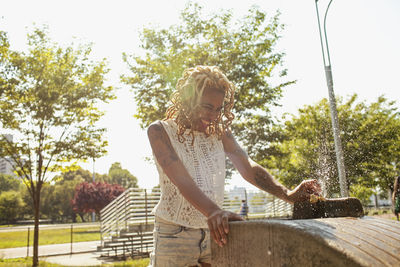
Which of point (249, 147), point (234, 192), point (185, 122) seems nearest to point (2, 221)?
point (234, 192)

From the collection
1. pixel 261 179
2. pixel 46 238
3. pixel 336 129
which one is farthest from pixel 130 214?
pixel 46 238

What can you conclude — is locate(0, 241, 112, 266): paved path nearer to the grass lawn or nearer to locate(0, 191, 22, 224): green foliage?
the grass lawn

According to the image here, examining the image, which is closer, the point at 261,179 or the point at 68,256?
the point at 261,179

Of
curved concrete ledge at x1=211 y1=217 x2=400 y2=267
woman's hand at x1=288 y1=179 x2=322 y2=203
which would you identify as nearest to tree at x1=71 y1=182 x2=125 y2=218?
woman's hand at x1=288 y1=179 x2=322 y2=203

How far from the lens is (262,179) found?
73.5 inches

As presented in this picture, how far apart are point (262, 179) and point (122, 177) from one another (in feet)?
336

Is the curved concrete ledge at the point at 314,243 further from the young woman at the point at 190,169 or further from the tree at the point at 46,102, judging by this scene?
the tree at the point at 46,102

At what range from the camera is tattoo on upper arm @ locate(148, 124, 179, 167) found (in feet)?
5.24

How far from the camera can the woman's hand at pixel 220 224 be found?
1217 millimetres

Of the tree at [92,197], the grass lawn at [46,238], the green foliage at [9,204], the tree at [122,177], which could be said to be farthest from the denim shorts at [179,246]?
the tree at [122,177]

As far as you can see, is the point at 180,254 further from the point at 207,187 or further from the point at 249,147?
the point at 249,147

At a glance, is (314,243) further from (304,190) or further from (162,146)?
(162,146)

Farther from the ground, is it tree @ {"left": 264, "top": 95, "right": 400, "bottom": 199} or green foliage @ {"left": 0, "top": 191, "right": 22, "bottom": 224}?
tree @ {"left": 264, "top": 95, "right": 400, "bottom": 199}

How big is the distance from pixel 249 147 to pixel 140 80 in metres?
4.46
